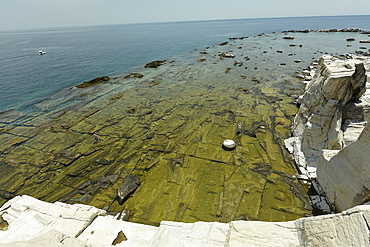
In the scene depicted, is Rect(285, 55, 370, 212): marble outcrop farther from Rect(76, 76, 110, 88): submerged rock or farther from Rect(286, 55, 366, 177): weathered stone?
Rect(76, 76, 110, 88): submerged rock

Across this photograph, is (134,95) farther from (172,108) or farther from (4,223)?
(4,223)

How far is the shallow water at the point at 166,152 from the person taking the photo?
1075cm

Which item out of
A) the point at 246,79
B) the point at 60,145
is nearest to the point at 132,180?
the point at 60,145

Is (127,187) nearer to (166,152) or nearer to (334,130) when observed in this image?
(166,152)

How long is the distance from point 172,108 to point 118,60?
38526mm

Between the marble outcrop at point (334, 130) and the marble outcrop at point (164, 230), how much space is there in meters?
3.96

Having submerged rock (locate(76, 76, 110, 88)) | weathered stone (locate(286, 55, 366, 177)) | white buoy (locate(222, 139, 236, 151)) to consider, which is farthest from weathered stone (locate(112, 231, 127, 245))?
submerged rock (locate(76, 76, 110, 88))

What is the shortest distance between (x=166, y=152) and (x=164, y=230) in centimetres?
837

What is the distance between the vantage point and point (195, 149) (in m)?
15.4

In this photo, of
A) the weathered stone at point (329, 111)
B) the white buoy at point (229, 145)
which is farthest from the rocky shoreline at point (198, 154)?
the white buoy at point (229, 145)

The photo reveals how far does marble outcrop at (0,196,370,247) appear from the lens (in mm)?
5277

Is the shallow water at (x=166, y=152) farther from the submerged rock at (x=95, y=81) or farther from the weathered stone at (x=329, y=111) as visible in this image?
the submerged rock at (x=95, y=81)

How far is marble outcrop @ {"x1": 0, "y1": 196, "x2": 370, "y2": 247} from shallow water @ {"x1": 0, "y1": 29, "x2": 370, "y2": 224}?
2231 millimetres

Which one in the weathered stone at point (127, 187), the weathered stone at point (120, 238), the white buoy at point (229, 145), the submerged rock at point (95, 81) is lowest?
the weathered stone at point (127, 187)
